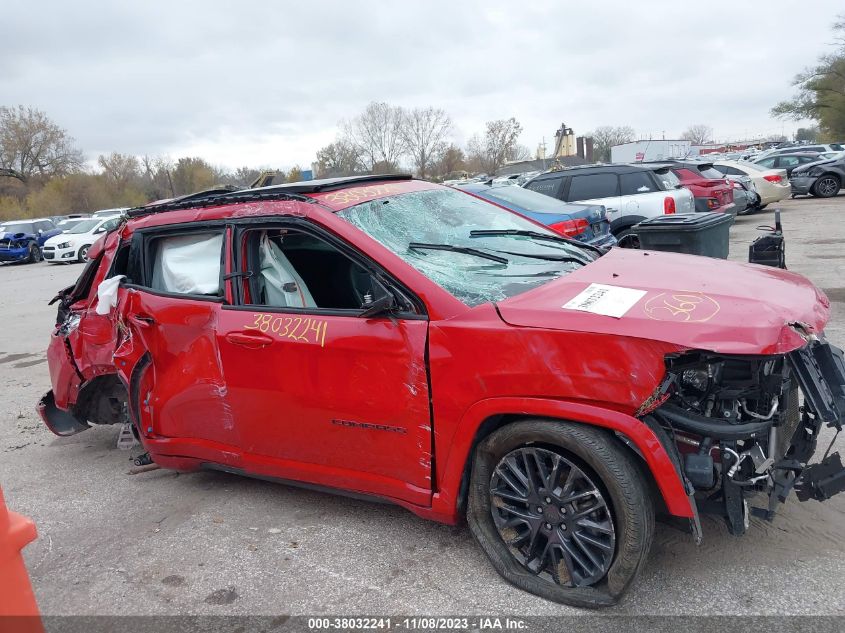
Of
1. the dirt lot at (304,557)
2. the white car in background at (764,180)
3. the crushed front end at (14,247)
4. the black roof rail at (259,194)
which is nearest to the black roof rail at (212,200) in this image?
the black roof rail at (259,194)

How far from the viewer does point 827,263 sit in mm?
9469

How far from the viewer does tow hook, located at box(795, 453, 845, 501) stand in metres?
2.62

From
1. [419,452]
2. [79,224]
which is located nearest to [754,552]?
[419,452]

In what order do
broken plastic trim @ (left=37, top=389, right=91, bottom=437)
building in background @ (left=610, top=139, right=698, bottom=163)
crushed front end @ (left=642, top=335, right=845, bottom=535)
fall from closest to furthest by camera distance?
1. crushed front end @ (left=642, top=335, right=845, bottom=535)
2. broken plastic trim @ (left=37, top=389, right=91, bottom=437)
3. building in background @ (left=610, top=139, right=698, bottom=163)

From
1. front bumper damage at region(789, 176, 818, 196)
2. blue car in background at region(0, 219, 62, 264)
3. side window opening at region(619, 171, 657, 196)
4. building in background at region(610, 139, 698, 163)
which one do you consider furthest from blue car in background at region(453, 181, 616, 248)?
building in background at region(610, 139, 698, 163)

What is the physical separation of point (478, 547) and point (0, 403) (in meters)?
5.68

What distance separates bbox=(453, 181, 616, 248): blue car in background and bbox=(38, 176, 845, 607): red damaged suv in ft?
14.8

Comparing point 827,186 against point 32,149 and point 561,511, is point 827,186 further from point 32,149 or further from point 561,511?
point 32,149

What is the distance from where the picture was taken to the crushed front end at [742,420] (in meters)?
2.53

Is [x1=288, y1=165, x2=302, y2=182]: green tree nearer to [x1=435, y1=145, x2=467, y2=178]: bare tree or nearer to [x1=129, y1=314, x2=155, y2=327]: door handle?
[x1=129, y1=314, x2=155, y2=327]: door handle

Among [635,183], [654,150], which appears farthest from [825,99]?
[635,183]

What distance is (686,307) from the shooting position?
260cm

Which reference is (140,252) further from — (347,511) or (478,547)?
(478,547)

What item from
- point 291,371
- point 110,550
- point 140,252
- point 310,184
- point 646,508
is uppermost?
point 310,184
